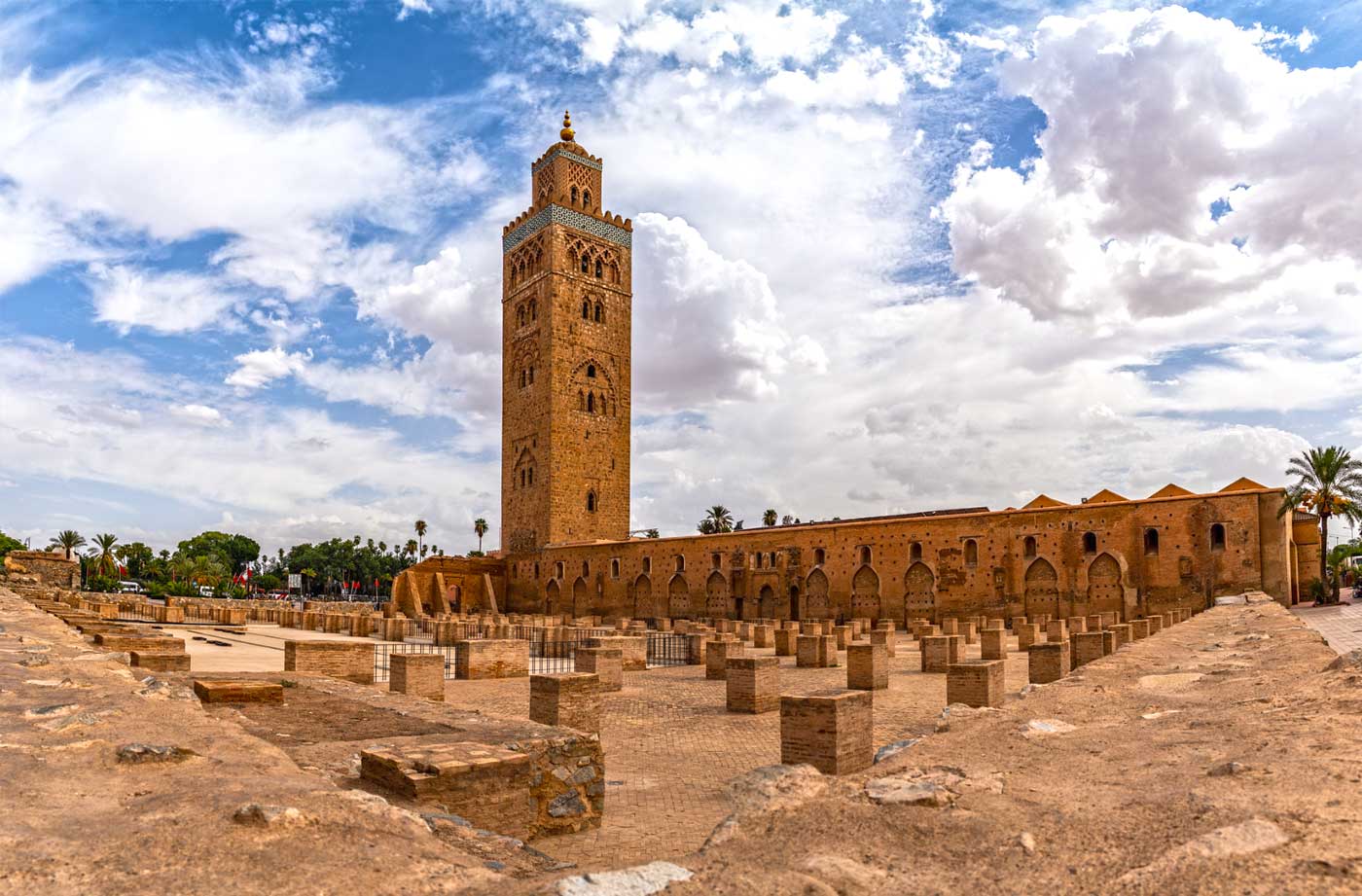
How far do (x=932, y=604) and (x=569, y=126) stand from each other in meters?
36.0

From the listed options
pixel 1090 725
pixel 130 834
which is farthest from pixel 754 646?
pixel 130 834

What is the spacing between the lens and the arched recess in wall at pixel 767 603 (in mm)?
33812

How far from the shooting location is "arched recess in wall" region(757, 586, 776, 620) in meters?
33.8

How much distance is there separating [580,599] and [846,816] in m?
39.9

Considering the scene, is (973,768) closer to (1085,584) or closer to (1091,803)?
(1091,803)

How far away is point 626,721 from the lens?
33.1 ft

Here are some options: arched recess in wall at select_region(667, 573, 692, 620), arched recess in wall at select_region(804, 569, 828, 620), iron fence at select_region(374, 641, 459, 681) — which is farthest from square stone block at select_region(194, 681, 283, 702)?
arched recess in wall at select_region(667, 573, 692, 620)

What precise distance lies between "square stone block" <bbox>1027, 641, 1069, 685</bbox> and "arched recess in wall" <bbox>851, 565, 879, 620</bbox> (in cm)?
1987

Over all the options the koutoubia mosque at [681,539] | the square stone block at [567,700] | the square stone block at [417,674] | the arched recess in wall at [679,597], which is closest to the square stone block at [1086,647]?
the square stone block at [567,700]

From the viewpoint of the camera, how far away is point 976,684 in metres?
9.54

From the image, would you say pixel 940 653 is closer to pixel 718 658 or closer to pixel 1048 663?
pixel 718 658

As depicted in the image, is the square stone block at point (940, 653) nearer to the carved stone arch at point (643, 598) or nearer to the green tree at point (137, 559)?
the carved stone arch at point (643, 598)

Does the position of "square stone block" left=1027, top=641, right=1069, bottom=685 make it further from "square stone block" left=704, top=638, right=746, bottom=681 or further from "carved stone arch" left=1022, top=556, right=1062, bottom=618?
"carved stone arch" left=1022, top=556, right=1062, bottom=618

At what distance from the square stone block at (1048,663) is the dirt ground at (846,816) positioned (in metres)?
5.79
